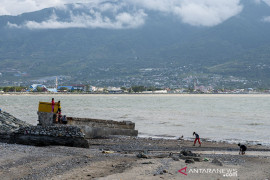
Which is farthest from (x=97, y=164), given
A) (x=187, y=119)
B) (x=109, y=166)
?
(x=187, y=119)

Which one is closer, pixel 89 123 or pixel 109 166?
pixel 109 166

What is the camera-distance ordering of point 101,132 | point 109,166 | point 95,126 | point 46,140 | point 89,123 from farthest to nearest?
point 89,123
point 95,126
point 101,132
point 46,140
point 109,166

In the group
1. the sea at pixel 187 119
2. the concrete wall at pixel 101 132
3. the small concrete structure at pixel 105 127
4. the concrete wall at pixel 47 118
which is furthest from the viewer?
the sea at pixel 187 119

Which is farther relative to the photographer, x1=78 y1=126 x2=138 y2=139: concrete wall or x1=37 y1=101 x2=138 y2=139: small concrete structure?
x1=37 y1=101 x2=138 y2=139: small concrete structure

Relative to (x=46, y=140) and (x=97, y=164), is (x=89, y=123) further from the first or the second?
(x=97, y=164)

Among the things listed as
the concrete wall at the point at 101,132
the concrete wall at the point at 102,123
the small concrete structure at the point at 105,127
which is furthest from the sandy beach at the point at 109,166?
the concrete wall at the point at 102,123

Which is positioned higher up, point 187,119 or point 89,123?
point 89,123

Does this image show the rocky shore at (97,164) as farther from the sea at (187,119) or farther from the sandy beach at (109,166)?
the sea at (187,119)

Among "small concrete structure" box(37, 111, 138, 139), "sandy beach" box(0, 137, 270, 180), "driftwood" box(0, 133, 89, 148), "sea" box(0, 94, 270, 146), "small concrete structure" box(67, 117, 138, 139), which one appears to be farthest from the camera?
"sea" box(0, 94, 270, 146)

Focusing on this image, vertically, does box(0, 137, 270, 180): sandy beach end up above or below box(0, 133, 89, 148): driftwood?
below

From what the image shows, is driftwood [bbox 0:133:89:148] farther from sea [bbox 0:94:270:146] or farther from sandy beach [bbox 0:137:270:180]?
sea [bbox 0:94:270:146]

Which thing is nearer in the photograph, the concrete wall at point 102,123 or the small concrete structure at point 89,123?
the small concrete structure at point 89,123

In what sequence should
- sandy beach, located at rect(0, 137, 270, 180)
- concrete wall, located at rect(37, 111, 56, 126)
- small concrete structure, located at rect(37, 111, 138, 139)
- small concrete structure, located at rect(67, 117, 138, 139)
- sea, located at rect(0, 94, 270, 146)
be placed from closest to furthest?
sandy beach, located at rect(0, 137, 270, 180) < small concrete structure, located at rect(37, 111, 138, 139) < concrete wall, located at rect(37, 111, 56, 126) < small concrete structure, located at rect(67, 117, 138, 139) < sea, located at rect(0, 94, 270, 146)

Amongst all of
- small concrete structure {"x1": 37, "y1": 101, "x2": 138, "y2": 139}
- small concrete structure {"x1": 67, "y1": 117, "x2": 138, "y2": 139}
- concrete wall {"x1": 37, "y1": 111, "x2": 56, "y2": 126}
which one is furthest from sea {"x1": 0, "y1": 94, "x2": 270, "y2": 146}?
concrete wall {"x1": 37, "y1": 111, "x2": 56, "y2": 126}
